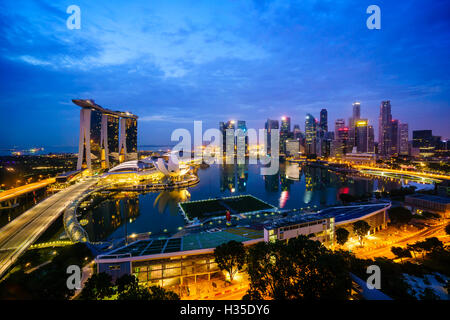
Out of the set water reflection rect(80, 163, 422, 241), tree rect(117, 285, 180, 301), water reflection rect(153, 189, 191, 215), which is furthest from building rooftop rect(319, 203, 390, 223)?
water reflection rect(153, 189, 191, 215)

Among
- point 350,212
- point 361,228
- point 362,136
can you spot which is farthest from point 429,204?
point 362,136

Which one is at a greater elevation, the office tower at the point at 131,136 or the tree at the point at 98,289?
the office tower at the point at 131,136

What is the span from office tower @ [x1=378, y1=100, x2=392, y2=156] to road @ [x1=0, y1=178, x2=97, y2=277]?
316 feet

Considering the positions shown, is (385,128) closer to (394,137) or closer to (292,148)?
(394,137)

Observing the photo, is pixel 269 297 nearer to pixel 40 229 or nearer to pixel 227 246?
pixel 227 246

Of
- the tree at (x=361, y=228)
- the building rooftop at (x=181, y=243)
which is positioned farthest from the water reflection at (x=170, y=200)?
the tree at (x=361, y=228)

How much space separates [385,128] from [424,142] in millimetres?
12862

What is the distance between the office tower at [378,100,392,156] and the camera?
79562 mm

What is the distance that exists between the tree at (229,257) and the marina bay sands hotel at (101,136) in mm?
33337

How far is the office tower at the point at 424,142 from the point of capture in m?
68.9

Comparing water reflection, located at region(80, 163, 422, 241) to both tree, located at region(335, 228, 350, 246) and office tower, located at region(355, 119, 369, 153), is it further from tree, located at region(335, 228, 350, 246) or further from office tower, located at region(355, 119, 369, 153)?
office tower, located at region(355, 119, 369, 153)

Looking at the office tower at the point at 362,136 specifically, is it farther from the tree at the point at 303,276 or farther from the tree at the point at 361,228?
the tree at the point at 303,276

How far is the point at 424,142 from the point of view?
71500 millimetres
